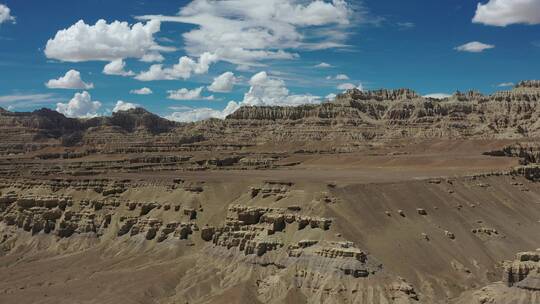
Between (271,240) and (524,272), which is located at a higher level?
(524,272)

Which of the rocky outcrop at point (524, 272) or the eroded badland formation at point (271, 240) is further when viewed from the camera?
the eroded badland formation at point (271, 240)

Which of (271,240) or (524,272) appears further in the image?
(271,240)

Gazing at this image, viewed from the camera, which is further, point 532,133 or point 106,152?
point 532,133

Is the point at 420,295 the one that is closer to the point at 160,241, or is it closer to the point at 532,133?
the point at 160,241

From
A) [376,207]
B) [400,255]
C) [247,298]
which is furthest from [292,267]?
[376,207]

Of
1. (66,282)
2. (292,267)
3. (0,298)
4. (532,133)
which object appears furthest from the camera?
(532,133)

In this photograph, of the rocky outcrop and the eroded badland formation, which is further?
the eroded badland formation

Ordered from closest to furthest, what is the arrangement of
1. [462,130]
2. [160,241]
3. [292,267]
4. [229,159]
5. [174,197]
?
[292,267] < [160,241] < [174,197] < [229,159] < [462,130]

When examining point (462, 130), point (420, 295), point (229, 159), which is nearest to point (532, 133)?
point (462, 130)

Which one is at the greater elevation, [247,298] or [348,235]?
[348,235]

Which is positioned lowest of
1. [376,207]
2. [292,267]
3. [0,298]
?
[0,298]
